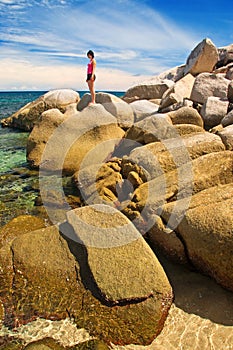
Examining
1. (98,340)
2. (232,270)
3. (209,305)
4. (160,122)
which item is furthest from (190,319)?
(160,122)

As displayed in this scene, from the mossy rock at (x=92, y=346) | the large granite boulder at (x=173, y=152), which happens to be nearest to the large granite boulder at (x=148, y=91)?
the large granite boulder at (x=173, y=152)

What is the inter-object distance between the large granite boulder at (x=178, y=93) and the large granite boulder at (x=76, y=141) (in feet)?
6.93

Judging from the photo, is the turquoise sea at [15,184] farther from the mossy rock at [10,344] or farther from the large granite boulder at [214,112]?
the large granite boulder at [214,112]

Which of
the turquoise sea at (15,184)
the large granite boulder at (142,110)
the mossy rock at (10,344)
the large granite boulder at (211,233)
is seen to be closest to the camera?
the mossy rock at (10,344)

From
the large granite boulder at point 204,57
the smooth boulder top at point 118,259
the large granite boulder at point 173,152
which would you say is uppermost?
the large granite boulder at point 204,57

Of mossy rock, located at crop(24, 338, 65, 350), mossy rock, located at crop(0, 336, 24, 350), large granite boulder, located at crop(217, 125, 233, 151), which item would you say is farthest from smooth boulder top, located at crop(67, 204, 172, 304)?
large granite boulder, located at crop(217, 125, 233, 151)

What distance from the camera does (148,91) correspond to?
1461cm

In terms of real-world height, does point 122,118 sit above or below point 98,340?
above

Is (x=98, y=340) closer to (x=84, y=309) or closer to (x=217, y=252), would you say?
(x=84, y=309)

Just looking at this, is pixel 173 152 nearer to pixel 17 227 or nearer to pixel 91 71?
pixel 17 227

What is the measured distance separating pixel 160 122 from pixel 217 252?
14.6ft

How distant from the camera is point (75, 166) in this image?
28.5 ft

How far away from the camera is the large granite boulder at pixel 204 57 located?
13.4 m

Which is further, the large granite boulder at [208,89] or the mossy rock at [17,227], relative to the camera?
the large granite boulder at [208,89]
